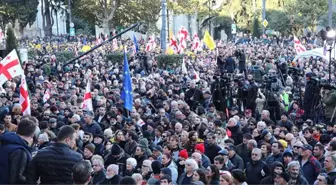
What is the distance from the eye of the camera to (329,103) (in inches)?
621

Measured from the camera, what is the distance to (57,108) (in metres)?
15.6

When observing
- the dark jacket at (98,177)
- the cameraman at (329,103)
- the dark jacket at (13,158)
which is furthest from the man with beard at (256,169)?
the cameraman at (329,103)

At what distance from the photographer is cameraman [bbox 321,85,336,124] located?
15617mm

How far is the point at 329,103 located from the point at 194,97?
4.07 m

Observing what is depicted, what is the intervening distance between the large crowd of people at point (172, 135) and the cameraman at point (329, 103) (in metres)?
0.02

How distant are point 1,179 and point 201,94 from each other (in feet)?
40.0

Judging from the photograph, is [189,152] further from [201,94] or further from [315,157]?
[201,94]

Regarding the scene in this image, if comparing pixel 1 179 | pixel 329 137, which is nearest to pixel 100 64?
pixel 329 137

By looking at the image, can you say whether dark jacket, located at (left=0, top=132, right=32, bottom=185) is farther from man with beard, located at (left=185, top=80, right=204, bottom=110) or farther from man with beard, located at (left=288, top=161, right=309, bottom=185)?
man with beard, located at (left=185, top=80, right=204, bottom=110)

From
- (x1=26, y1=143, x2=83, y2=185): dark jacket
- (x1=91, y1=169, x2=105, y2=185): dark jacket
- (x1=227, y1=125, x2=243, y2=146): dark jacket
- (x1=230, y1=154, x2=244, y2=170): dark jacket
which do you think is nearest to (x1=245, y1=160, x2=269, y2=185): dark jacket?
(x1=230, y1=154, x2=244, y2=170): dark jacket

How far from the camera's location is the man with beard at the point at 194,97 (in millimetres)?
18464

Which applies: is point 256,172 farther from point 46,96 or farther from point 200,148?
point 46,96

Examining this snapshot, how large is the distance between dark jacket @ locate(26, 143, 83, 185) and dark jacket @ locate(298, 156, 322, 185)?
427cm

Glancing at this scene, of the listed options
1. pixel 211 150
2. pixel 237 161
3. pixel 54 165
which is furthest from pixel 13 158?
pixel 211 150
